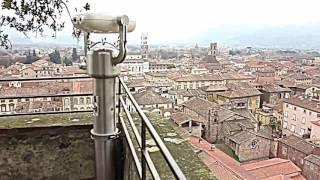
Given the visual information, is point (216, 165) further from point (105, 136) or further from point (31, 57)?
point (31, 57)

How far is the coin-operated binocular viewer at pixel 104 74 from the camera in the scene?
1650 millimetres

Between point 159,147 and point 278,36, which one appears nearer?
point 159,147

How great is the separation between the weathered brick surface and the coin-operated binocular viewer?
0.56m

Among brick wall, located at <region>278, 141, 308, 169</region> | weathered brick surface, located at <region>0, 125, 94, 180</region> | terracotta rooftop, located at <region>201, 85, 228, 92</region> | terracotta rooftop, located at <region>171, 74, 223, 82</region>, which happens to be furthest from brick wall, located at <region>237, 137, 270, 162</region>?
terracotta rooftop, located at <region>201, 85, 228, 92</region>

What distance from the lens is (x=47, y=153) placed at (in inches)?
95.2

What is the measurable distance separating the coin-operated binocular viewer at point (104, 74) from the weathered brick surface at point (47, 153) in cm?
56

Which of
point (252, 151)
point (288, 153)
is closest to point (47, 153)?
point (288, 153)

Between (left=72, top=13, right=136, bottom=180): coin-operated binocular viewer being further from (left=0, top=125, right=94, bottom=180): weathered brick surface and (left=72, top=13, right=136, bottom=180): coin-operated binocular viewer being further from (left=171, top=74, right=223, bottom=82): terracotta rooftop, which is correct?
(left=171, top=74, right=223, bottom=82): terracotta rooftop

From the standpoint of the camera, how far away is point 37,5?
8.75 ft

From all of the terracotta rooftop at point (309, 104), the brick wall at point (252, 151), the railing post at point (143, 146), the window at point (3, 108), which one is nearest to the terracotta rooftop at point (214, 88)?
the brick wall at point (252, 151)

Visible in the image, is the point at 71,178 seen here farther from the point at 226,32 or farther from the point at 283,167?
the point at 283,167

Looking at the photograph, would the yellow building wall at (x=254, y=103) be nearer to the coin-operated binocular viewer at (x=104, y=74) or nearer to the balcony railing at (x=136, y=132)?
the balcony railing at (x=136, y=132)

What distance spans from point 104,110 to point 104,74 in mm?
213

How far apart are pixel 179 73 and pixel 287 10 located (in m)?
18.4
